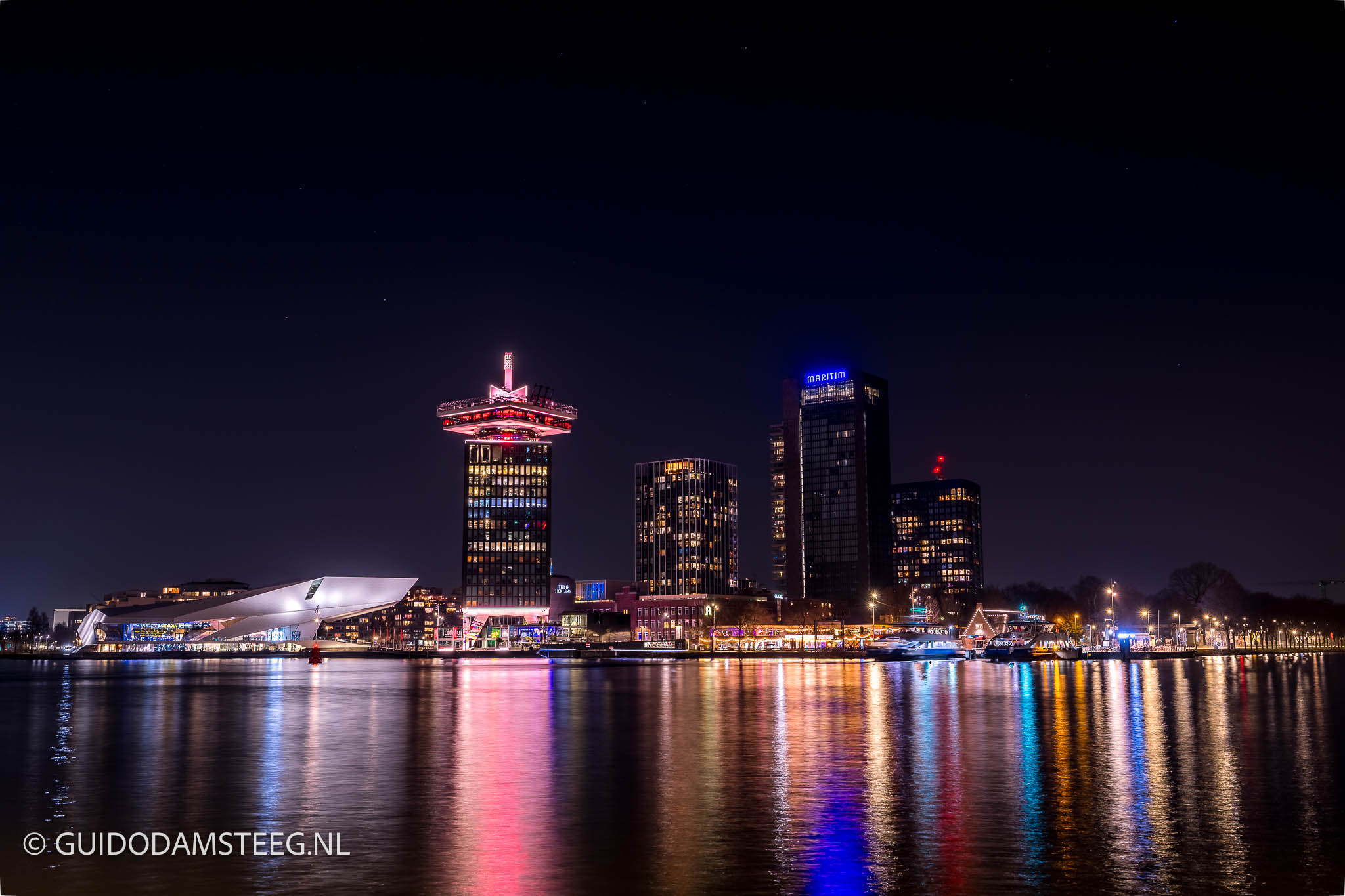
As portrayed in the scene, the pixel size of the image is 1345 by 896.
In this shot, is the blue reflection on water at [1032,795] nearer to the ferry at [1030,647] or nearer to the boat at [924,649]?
the ferry at [1030,647]

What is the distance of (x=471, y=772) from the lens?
870 inches

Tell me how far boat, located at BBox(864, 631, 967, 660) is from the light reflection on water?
97266mm

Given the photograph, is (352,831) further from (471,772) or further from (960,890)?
(960,890)

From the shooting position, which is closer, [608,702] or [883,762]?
[883,762]

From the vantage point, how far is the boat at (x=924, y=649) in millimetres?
139363

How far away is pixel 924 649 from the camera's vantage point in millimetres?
152125

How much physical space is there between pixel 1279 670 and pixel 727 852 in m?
91.1

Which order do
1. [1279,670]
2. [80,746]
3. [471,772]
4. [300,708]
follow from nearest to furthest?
[471,772] → [80,746] → [300,708] → [1279,670]

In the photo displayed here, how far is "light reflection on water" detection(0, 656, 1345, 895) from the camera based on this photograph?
13305mm

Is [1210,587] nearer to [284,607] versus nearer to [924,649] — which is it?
[924,649]

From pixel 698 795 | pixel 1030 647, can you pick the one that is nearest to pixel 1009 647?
pixel 1030 647

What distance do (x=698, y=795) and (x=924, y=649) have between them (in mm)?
139523

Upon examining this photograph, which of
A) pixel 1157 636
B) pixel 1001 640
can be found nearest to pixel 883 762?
pixel 1001 640

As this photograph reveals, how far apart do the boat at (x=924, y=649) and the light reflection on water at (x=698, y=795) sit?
319 ft
